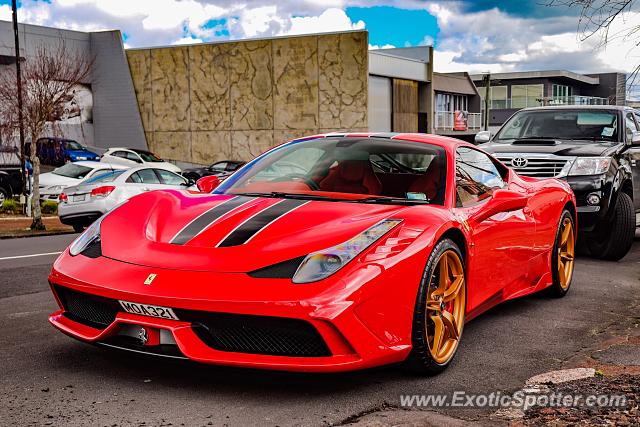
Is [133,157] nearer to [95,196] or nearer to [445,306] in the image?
[95,196]

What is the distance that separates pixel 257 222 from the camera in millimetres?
4434

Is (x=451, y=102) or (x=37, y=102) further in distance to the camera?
(x=451, y=102)

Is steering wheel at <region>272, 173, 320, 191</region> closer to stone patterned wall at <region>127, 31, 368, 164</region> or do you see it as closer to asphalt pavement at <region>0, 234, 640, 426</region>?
asphalt pavement at <region>0, 234, 640, 426</region>

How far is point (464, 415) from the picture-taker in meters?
3.87

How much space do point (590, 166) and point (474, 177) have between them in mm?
4443

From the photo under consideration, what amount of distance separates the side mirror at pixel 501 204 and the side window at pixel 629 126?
5.25 meters

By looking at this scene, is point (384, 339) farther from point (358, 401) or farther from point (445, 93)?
point (445, 93)

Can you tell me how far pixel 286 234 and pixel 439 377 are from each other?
1.16 meters

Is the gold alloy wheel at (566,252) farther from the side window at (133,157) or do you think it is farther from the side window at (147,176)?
the side window at (133,157)

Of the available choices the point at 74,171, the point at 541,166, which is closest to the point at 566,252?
the point at 541,166

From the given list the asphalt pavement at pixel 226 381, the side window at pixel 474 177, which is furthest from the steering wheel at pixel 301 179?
the asphalt pavement at pixel 226 381

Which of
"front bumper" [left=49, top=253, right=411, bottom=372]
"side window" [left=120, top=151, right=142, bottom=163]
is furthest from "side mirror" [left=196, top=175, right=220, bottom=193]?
"side window" [left=120, top=151, right=142, bottom=163]

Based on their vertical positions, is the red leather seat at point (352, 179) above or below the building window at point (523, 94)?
below

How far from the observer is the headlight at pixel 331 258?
3.94 meters
